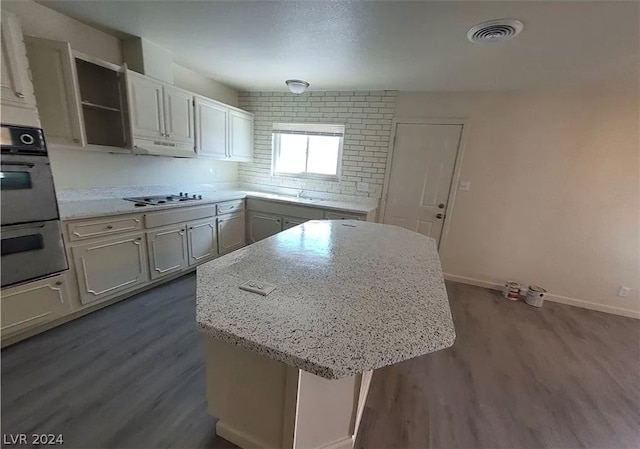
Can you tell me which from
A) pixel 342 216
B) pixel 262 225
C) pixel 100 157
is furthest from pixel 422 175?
pixel 100 157

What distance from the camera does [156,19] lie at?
6.54ft

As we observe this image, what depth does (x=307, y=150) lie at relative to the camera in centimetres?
402

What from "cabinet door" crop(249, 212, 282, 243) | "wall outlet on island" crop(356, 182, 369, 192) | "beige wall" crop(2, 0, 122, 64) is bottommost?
"cabinet door" crop(249, 212, 282, 243)

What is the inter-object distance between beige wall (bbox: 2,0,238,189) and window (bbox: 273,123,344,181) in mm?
1071

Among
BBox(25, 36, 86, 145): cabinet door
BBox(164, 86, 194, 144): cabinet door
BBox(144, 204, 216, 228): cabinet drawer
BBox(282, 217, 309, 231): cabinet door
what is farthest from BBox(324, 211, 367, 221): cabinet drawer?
BBox(25, 36, 86, 145): cabinet door

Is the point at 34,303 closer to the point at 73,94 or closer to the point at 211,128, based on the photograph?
the point at 73,94

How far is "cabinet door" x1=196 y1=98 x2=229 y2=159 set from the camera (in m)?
3.10

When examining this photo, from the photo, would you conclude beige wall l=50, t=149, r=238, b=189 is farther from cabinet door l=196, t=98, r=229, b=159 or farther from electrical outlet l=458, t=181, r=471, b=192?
electrical outlet l=458, t=181, r=471, b=192

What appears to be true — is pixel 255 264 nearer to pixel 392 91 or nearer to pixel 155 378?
pixel 155 378

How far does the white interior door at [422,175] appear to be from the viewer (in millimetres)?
3348

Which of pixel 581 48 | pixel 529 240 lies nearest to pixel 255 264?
pixel 581 48

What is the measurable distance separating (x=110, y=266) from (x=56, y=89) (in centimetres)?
143

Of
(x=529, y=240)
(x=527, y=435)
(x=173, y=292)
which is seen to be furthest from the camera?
(x=529, y=240)

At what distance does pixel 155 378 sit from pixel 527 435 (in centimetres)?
225
